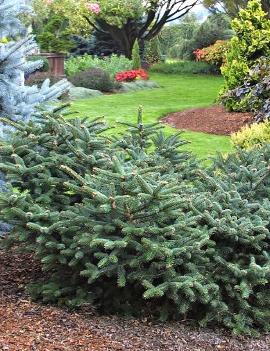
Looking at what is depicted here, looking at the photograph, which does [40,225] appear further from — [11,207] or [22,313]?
[22,313]

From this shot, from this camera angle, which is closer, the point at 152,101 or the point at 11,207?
the point at 11,207

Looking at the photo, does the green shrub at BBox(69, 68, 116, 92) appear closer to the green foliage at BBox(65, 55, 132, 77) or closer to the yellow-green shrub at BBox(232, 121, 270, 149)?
the green foliage at BBox(65, 55, 132, 77)

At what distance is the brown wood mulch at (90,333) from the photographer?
3473mm

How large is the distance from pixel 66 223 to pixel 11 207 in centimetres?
34

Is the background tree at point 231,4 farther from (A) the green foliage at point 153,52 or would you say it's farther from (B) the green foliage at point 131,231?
(B) the green foliage at point 131,231

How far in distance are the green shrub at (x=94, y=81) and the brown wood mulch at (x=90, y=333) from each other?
1498 cm

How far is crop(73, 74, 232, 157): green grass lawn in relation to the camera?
34.1 feet

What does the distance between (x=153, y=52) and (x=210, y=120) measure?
19.9 m

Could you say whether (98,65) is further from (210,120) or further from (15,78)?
(15,78)

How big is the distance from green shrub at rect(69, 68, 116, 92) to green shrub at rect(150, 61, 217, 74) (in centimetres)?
862

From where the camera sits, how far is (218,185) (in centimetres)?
448

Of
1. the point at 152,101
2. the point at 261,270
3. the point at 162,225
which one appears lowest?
the point at 152,101

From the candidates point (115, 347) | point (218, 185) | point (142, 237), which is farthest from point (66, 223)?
point (218, 185)

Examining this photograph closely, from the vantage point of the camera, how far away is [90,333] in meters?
3.62
